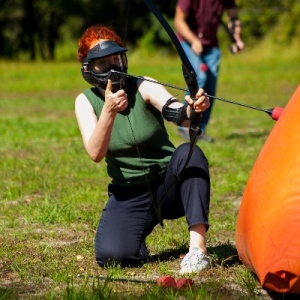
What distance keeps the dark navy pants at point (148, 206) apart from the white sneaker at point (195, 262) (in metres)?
0.15

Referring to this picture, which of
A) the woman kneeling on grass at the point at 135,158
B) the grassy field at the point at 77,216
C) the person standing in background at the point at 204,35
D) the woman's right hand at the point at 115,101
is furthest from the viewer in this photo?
the person standing in background at the point at 204,35

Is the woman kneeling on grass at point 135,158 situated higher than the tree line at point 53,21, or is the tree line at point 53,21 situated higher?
the woman kneeling on grass at point 135,158

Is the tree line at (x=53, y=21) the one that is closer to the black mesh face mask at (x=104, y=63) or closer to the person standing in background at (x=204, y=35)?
the person standing in background at (x=204, y=35)

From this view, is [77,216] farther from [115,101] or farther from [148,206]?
[115,101]

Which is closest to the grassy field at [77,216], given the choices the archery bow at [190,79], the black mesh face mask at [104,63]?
the archery bow at [190,79]

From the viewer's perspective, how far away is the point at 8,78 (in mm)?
23312

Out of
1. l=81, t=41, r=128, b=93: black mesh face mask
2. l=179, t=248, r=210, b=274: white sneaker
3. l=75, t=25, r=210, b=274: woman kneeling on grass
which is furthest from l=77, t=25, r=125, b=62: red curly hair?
l=179, t=248, r=210, b=274: white sneaker

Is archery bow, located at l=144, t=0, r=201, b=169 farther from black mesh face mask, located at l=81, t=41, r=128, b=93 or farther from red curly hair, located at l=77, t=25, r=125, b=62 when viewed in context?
red curly hair, located at l=77, t=25, r=125, b=62

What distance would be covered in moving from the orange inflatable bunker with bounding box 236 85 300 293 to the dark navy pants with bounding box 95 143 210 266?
1.17ft

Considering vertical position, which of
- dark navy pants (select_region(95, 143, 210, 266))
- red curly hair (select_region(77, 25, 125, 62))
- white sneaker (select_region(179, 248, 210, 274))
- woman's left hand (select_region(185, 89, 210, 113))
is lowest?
white sneaker (select_region(179, 248, 210, 274))

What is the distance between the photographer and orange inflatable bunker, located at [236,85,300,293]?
3.91 meters

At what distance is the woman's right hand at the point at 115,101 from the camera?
4.52 m

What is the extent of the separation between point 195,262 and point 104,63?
114cm

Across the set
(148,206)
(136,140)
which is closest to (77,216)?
(148,206)
